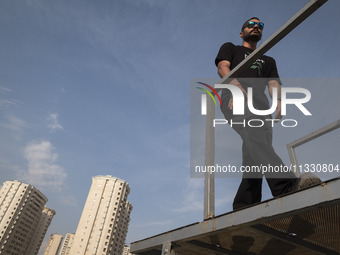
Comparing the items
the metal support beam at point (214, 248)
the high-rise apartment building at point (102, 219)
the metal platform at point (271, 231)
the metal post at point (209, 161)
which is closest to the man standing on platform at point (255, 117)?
the metal post at point (209, 161)

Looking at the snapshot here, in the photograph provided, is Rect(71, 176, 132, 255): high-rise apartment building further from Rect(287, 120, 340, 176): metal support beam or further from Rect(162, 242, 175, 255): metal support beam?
Rect(162, 242, 175, 255): metal support beam

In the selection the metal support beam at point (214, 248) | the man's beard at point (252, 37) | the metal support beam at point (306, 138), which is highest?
the man's beard at point (252, 37)

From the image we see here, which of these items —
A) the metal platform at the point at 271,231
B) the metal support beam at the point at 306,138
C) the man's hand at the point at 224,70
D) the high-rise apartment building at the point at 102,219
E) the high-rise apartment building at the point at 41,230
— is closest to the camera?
the metal platform at the point at 271,231

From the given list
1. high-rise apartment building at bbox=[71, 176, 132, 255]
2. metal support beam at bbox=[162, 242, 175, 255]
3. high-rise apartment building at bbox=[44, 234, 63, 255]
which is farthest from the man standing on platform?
high-rise apartment building at bbox=[44, 234, 63, 255]

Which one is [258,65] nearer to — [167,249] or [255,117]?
[255,117]

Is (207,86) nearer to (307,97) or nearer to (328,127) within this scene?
(307,97)

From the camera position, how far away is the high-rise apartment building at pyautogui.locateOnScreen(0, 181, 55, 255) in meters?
89.0

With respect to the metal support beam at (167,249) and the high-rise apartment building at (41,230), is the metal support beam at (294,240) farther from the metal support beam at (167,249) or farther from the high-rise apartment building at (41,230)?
the high-rise apartment building at (41,230)

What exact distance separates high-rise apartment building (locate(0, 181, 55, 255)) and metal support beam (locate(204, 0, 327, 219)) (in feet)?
358

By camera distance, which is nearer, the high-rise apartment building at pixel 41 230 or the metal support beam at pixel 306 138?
the metal support beam at pixel 306 138

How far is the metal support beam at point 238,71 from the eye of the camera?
1.86 m

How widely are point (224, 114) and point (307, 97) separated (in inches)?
44.1

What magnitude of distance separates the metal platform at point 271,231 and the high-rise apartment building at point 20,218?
10895 cm

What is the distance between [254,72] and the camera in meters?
2.97
